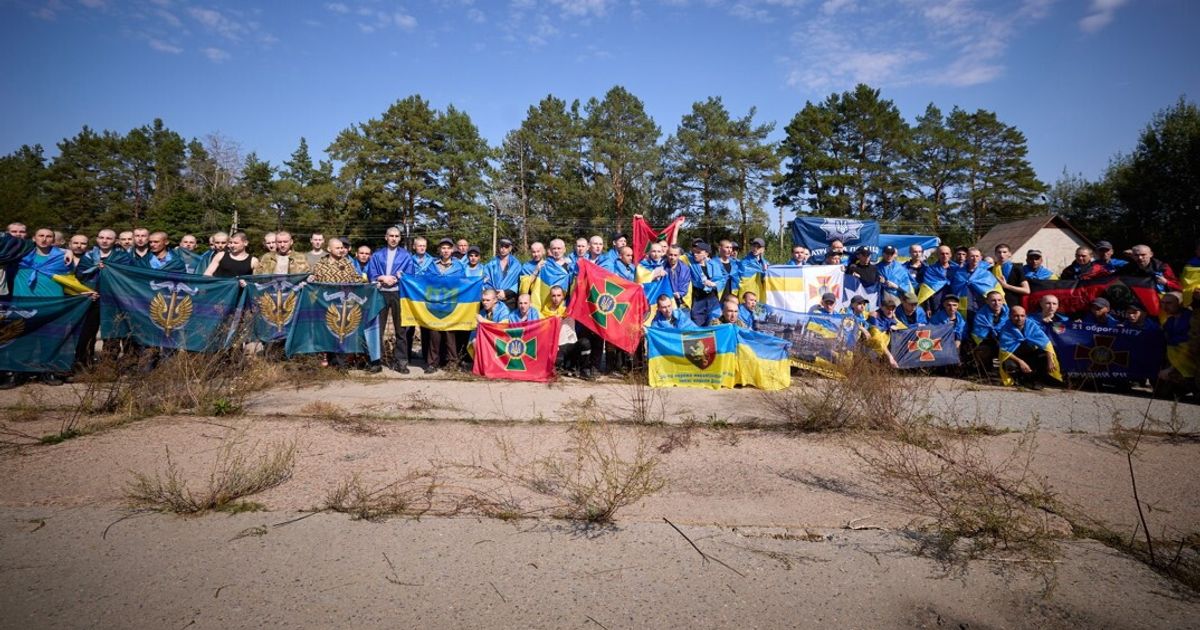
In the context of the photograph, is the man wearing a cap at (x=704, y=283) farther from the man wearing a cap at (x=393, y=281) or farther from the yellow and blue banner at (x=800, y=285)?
the man wearing a cap at (x=393, y=281)

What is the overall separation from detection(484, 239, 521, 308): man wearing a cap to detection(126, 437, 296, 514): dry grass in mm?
5199

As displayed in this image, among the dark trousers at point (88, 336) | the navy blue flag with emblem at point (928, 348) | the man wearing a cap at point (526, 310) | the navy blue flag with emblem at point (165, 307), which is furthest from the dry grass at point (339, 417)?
the navy blue flag with emblem at point (928, 348)

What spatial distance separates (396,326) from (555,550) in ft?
21.2

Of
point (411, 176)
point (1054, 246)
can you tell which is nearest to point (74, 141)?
point (411, 176)

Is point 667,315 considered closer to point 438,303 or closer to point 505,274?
point 505,274

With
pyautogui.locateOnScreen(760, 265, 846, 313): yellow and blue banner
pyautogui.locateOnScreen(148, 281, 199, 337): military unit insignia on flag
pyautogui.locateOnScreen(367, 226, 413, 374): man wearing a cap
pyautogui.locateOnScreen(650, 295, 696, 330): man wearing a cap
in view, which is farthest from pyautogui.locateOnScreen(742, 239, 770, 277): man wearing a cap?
pyautogui.locateOnScreen(148, 281, 199, 337): military unit insignia on flag

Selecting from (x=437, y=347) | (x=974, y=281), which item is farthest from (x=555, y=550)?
(x=974, y=281)

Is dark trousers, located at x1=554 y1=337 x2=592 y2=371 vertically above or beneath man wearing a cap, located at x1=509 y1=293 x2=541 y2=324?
beneath

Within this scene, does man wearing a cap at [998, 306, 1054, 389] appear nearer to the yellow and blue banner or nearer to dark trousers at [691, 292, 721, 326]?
the yellow and blue banner

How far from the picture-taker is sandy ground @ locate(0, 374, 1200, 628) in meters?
2.61

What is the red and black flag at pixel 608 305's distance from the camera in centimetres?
826

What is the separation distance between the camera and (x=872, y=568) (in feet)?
9.93

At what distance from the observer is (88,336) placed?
739 cm

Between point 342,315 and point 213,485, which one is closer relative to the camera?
Result: point 213,485
